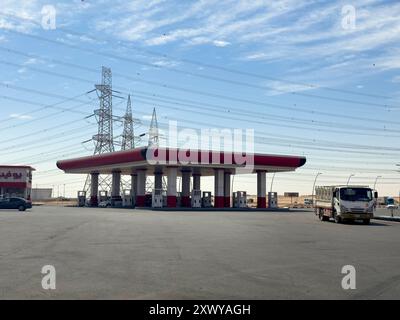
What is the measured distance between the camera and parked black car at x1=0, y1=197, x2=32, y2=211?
56.5m

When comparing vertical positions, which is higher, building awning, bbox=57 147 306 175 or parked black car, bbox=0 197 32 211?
building awning, bbox=57 147 306 175

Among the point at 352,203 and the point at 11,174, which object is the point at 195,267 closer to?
the point at 352,203

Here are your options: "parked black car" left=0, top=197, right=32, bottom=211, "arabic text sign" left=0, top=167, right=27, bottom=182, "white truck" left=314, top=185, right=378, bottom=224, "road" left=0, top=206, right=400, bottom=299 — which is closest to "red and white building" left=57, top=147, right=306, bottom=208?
"parked black car" left=0, top=197, right=32, bottom=211

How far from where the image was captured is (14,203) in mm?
57938

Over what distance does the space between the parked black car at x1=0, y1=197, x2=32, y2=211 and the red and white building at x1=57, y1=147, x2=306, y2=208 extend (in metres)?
11.3

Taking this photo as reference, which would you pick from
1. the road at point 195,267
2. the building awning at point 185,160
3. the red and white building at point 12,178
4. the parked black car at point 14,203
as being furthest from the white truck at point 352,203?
the red and white building at point 12,178

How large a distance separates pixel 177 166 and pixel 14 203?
61.6 ft

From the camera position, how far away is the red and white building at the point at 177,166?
56.5 meters

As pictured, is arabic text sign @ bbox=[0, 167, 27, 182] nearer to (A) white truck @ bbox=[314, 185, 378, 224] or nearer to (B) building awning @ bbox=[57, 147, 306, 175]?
(B) building awning @ bbox=[57, 147, 306, 175]
